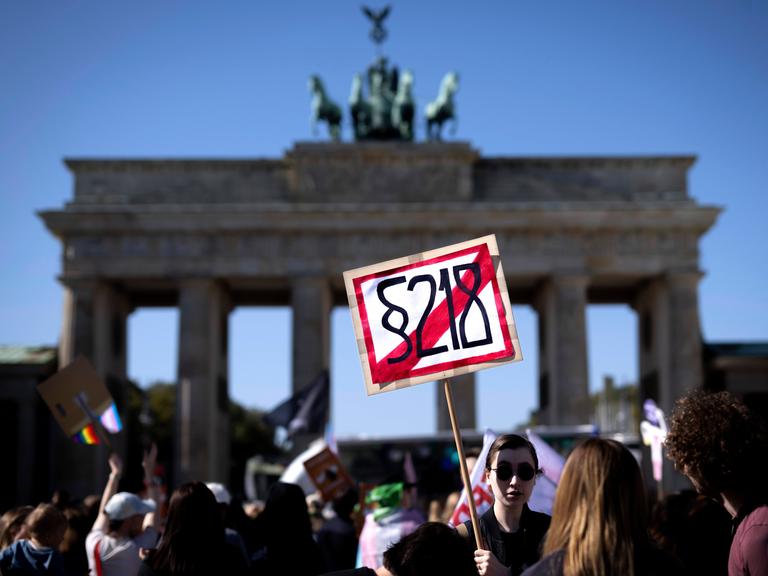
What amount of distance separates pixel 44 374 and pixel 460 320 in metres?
49.4

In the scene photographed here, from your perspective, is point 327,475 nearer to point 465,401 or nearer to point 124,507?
point 124,507

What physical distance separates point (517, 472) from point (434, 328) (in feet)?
4.07

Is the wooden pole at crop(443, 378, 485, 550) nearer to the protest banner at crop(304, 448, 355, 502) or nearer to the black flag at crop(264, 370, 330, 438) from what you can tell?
the protest banner at crop(304, 448, 355, 502)

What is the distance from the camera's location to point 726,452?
647cm

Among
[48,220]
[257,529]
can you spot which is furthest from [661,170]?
[257,529]

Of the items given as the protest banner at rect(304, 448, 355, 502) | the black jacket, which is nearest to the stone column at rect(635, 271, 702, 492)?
the protest banner at rect(304, 448, 355, 502)

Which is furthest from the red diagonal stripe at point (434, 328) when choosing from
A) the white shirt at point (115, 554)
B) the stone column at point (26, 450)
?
the stone column at point (26, 450)

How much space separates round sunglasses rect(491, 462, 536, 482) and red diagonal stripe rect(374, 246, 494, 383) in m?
1.08

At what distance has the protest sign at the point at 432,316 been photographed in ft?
27.3

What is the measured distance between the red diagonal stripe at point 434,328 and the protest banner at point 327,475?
1077 centimetres

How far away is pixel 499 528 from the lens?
7984mm

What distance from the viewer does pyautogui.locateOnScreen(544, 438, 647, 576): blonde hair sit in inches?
218

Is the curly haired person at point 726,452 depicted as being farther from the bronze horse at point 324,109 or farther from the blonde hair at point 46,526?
the bronze horse at point 324,109

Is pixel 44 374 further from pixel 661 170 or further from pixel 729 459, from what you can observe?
pixel 729 459
